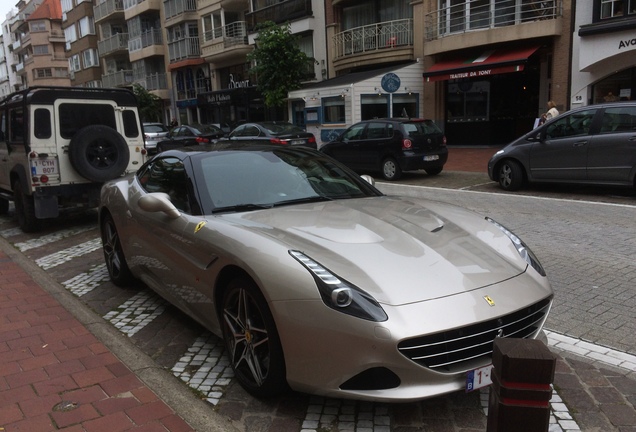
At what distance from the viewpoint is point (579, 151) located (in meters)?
10.0

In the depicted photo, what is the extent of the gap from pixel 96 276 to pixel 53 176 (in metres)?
3.15

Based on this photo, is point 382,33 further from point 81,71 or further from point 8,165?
point 81,71

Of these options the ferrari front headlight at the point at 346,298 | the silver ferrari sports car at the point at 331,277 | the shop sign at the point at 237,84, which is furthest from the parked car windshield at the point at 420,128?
the shop sign at the point at 237,84

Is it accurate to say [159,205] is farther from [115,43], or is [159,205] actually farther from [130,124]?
[115,43]

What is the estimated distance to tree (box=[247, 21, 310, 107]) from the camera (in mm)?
24438

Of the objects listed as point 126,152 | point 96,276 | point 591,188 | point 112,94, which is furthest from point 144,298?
point 591,188

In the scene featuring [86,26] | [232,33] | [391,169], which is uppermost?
[86,26]

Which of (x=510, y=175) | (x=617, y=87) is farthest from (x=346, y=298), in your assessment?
(x=617, y=87)

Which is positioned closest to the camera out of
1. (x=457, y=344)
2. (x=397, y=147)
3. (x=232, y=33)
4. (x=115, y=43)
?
(x=457, y=344)

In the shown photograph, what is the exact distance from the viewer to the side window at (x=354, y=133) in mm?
14516

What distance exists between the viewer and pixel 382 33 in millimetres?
23203

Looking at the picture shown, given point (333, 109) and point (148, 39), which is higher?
point (148, 39)

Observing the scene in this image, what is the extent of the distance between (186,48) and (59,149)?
30.7 metres

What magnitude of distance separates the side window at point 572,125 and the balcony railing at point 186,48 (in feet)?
101
